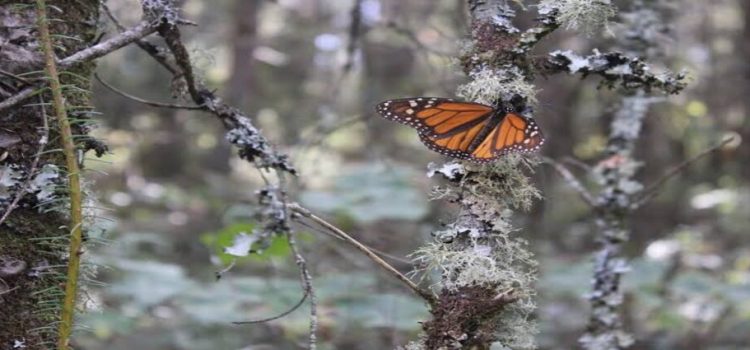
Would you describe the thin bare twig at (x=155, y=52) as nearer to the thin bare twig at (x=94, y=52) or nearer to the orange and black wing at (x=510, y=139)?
the thin bare twig at (x=94, y=52)

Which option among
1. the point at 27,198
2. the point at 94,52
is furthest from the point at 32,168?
the point at 94,52

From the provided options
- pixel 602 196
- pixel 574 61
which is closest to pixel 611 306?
pixel 602 196

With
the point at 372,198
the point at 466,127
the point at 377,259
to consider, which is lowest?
the point at 377,259

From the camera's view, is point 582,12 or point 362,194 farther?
point 362,194

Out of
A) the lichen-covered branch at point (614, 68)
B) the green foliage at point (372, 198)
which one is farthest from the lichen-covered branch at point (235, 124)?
the green foliage at point (372, 198)

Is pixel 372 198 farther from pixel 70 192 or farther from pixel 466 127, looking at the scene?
pixel 70 192

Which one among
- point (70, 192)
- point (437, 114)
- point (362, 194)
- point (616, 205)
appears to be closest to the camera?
point (70, 192)
